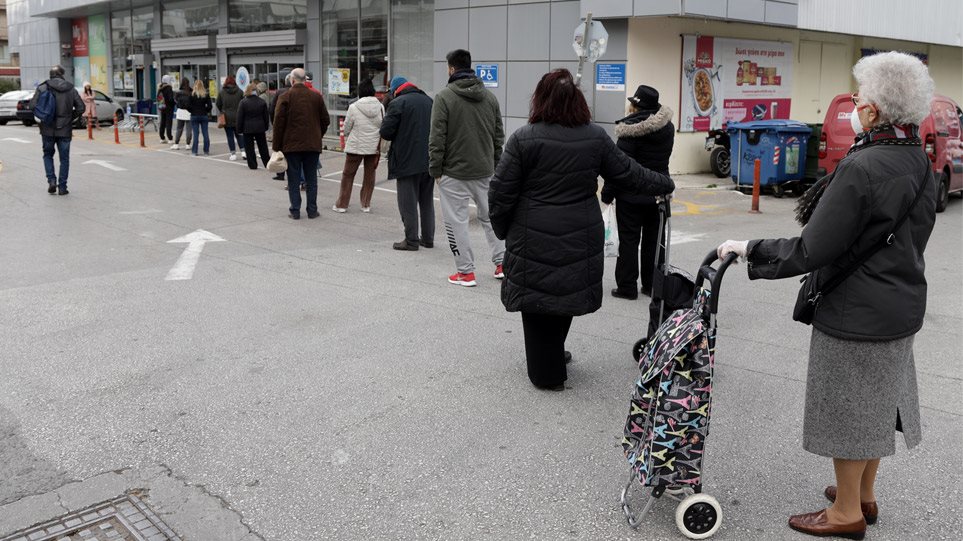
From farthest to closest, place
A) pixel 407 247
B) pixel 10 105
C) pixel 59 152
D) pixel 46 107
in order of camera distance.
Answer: pixel 10 105 → pixel 59 152 → pixel 46 107 → pixel 407 247

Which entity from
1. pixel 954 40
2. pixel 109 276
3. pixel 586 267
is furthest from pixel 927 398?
pixel 954 40

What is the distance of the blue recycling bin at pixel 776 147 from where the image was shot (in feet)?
48.0

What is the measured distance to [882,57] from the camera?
3.17 meters

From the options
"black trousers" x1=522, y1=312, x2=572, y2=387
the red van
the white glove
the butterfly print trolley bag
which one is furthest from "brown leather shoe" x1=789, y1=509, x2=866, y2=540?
the red van

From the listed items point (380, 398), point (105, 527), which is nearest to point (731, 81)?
point (380, 398)

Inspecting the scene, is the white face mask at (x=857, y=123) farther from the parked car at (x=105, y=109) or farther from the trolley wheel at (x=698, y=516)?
the parked car at (x=105, y=109)

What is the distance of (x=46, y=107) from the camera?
12.6m

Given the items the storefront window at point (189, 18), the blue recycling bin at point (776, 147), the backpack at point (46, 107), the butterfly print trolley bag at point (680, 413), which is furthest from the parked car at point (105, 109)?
the butterfly print trolley bag at point (680, 413)

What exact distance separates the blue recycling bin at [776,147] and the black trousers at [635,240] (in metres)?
8.09

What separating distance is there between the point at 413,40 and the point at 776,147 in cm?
910

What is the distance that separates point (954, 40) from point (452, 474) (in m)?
24.6

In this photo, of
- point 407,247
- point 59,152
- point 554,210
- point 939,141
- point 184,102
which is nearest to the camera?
point 554,210

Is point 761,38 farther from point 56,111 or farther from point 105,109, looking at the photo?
point 105,109

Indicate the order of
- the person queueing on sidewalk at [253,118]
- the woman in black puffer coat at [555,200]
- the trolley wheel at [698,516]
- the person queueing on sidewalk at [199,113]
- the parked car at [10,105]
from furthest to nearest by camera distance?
the parked car at [10,105]
the person queueing on sidewalk at [199,113]
the person queueing on sidewalk at [253,118]
the woman in black puffer coat at [555,200]
the trolley wheel at [698,516]
